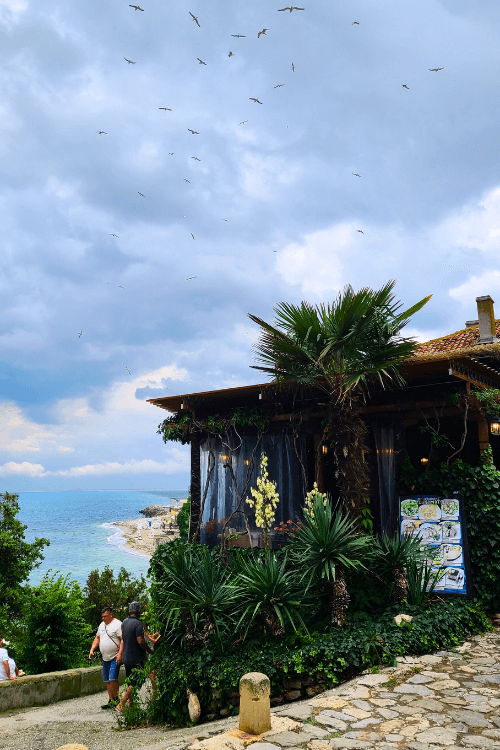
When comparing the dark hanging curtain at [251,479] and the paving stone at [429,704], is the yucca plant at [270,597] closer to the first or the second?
the paving stone at [429,704]

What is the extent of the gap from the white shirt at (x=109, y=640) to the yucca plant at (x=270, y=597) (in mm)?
1955

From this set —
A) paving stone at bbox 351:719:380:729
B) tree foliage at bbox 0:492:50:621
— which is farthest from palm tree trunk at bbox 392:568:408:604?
tree foliage at bbox 0:492:50:621

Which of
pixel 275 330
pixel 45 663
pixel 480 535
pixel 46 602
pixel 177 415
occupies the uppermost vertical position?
pixel 275 330

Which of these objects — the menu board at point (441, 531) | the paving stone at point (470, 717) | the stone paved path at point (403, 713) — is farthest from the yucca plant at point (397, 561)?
the paving stone at point (470, 717)

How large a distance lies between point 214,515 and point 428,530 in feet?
14.8

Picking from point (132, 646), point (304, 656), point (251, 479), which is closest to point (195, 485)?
point (251, 479)

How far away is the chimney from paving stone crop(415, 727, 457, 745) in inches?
421

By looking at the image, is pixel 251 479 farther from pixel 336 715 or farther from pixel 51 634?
pixel 336 715

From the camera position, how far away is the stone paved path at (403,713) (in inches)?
165

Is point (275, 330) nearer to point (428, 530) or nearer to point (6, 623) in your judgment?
point (428, 530)

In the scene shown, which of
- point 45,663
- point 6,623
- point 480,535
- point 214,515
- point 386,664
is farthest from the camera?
point 6,623

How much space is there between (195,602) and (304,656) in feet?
6.04

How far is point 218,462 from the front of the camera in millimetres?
11391

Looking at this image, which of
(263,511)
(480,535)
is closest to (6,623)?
(263,511)
